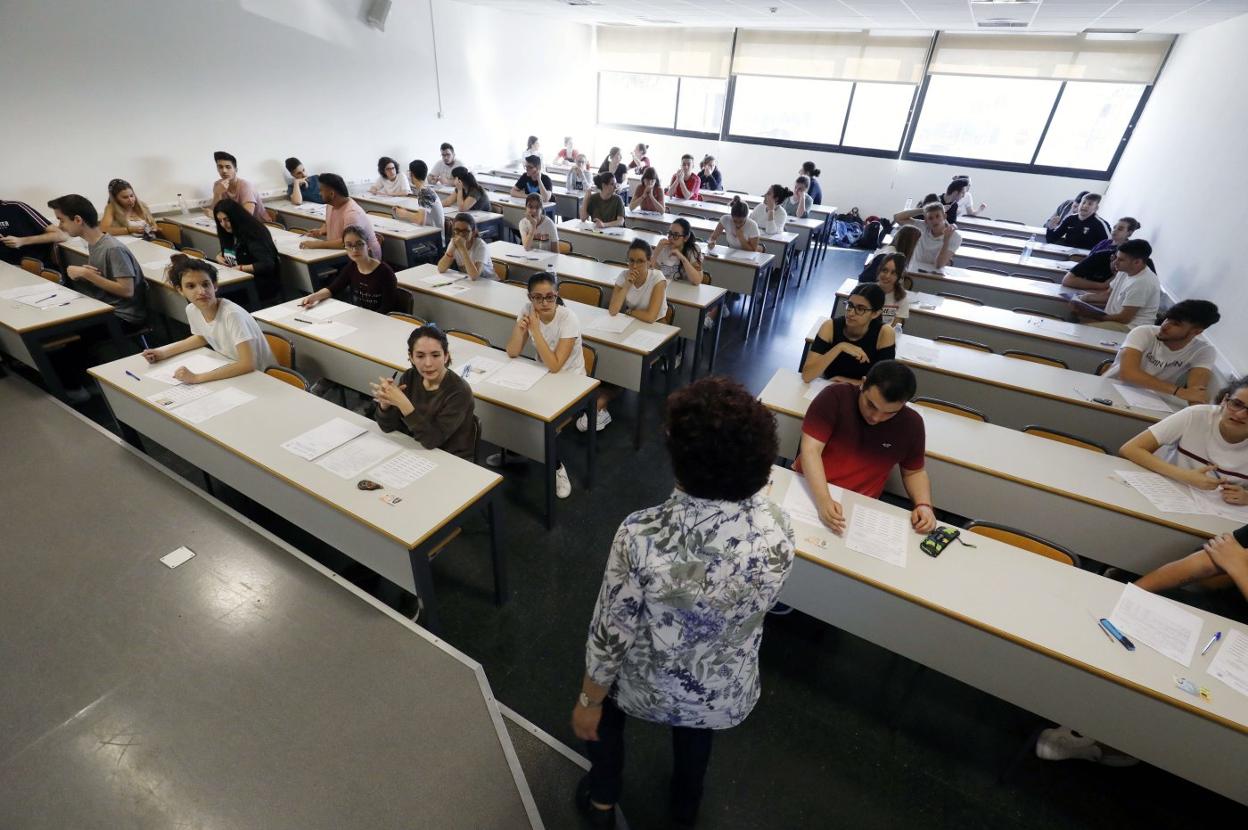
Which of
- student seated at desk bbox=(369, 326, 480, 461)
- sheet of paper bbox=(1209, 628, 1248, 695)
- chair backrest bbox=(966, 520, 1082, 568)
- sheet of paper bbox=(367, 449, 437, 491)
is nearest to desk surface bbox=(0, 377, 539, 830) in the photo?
sheet of paper bbox=(367, 449, 437, 491)

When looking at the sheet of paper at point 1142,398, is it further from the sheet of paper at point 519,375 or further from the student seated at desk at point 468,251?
the student seated at desk at point 468,251

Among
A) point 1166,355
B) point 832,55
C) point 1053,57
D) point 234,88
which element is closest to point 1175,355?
point 1166,355

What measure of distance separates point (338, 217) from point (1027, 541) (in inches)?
222

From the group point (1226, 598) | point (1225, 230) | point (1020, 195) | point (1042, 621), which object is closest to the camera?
point (1042, 621)

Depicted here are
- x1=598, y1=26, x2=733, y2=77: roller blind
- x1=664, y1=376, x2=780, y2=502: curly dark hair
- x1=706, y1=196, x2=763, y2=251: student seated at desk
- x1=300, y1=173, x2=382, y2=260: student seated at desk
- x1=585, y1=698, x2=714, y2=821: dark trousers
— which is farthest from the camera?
x1=598, y1=26, x2=733, y2=77: roller blind

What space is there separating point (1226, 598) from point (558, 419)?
3047 mm

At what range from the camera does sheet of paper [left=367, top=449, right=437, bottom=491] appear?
7.24ft

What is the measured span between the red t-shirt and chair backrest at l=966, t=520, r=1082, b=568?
339mm

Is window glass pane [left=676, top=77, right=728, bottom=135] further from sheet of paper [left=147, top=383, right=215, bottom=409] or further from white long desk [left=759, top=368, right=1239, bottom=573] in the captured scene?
sheet of paper [left=147, top=383, right=215, bottom=409]

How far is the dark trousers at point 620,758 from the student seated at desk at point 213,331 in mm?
2714

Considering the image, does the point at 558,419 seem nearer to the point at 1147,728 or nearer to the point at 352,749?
the point at 352,749

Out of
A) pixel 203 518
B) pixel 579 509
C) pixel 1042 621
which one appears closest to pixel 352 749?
pixel 203 518

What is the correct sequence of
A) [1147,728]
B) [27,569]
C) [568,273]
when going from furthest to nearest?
[568,273]
[27,569]
[1147,728]

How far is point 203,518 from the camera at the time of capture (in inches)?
88.7
